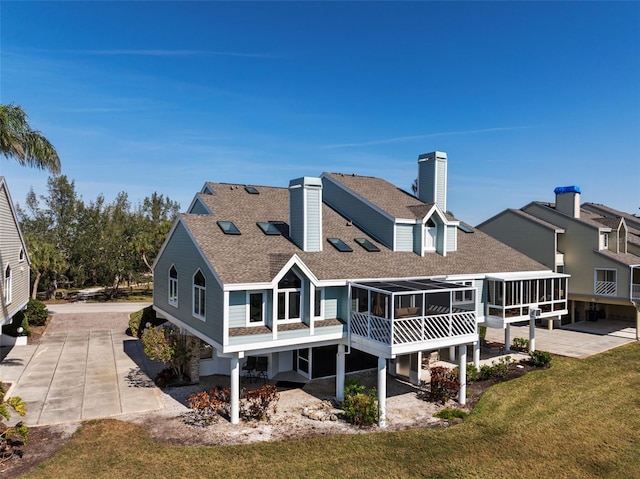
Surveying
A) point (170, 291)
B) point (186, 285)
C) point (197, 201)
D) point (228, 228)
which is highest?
point (197, 201)

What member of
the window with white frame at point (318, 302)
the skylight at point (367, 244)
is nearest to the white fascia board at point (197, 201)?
the window with white frame at point (318, 302)

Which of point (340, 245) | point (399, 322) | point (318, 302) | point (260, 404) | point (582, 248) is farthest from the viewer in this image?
point (582, 248)

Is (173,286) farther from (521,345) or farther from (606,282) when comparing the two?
(606,282)

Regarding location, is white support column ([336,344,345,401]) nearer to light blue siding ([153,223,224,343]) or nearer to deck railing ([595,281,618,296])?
light blue siding ([153,223,224,343])

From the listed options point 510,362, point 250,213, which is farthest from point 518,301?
point 250,213

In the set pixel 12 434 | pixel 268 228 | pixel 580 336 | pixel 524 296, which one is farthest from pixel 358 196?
pixel 580 336

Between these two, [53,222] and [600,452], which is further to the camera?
[53,222]

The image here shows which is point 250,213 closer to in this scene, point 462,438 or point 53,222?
point 462,438
